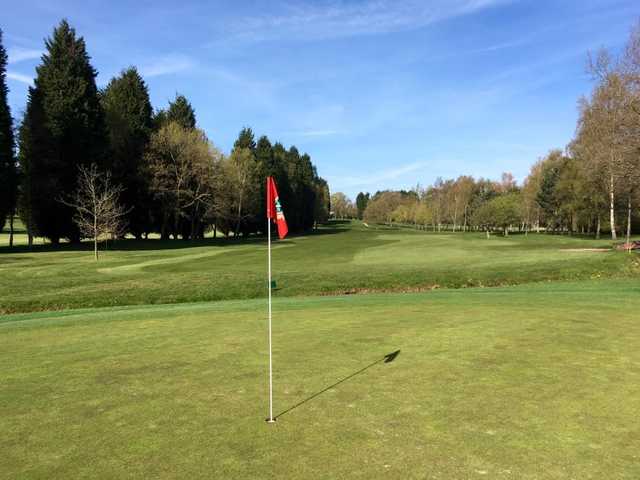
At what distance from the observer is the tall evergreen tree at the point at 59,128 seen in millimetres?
48094

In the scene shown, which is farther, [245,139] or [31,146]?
[245,139]

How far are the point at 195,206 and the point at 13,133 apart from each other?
22543 mm

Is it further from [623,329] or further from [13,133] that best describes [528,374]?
[13,133]

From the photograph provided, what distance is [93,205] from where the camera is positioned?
45.4 m

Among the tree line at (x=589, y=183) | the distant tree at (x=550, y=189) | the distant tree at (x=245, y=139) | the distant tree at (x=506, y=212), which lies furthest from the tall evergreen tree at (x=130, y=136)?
the distant tree at (x=506, y=212)

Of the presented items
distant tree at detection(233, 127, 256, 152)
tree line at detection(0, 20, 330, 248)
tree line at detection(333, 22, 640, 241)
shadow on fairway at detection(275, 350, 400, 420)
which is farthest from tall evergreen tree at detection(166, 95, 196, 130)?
shadow on fairway at detection(275, 350, 400, 420)

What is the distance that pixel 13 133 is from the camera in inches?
1796

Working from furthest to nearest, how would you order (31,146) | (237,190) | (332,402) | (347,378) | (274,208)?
(237,190) → (31,146) → (347,378) → (332,402) → (274,208)

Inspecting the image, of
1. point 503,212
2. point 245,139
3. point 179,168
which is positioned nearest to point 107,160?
point 179,168

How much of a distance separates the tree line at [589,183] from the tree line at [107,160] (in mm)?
41879

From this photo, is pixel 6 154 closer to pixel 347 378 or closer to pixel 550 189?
pixel 347 378

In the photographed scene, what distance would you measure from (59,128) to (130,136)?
10929mm

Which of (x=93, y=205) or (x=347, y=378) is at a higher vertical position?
(x=93, y=205)

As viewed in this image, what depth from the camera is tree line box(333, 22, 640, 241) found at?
1333 inches
